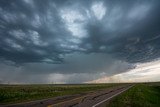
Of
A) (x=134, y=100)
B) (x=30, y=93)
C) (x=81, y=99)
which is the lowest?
(x=134, y=100)

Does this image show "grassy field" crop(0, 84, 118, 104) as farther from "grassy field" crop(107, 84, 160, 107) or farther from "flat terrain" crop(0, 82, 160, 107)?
"grassy field" crop(107, 84, 160, 107)

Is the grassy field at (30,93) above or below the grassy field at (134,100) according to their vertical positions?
above

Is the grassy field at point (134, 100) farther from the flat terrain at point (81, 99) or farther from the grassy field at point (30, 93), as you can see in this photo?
the grassy field at point (30, 93)

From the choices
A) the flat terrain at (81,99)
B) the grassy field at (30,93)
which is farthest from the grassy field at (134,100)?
the grassy field at (30,93)

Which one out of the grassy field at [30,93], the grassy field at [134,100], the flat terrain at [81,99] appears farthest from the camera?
the grassy field at [30,93]

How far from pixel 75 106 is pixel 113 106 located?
3490 millimetres

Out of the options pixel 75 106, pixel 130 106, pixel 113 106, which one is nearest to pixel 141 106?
pixel 130 106

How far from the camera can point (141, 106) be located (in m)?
18.6

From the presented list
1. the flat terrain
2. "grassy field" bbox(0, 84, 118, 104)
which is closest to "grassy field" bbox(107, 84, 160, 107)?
the flat terrain

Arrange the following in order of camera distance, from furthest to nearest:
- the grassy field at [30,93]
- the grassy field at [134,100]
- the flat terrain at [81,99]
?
1. the grassy field at [30,93]
2. the grassy field at [134,100]
3. the flat terrain at [81,99]

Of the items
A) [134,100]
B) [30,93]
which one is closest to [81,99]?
[134,100]

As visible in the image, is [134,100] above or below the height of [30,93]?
below

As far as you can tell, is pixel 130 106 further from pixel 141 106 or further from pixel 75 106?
pixel 75 106

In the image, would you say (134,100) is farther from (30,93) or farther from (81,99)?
(30,93)
